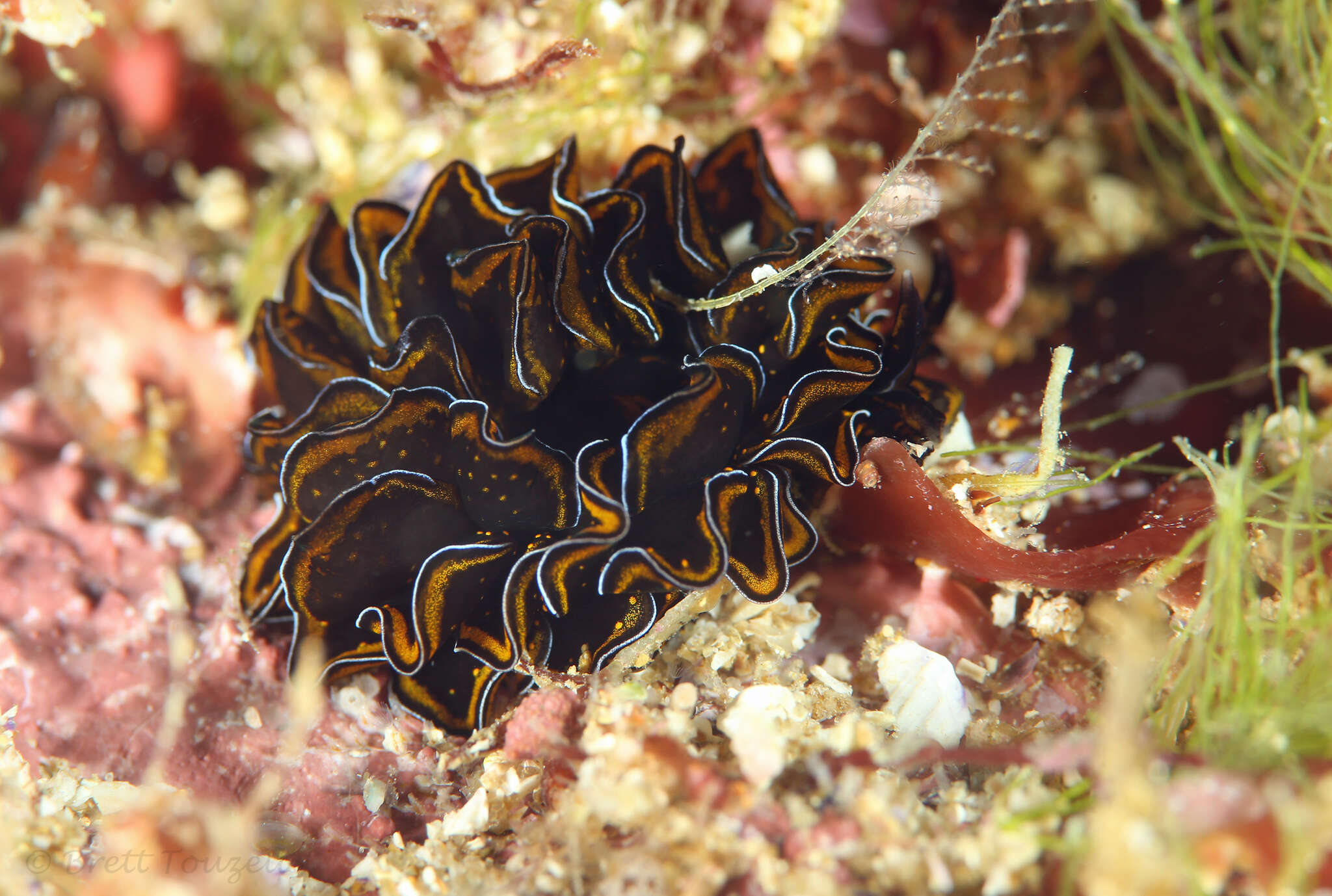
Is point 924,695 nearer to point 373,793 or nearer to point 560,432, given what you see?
point 560,432

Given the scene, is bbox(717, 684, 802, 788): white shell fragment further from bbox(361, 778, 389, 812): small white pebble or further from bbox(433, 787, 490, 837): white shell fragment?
bbox(361, 778, 389, 812): small white pebble

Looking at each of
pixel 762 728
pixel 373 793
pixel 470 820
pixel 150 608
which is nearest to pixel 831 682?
pixel 762 728

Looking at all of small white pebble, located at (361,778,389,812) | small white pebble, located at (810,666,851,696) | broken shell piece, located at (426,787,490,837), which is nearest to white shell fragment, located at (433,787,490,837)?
broken shell piece, located at (426,787,490,837)

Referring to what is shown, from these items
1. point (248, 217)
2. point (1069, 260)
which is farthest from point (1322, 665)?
point (248, 217)

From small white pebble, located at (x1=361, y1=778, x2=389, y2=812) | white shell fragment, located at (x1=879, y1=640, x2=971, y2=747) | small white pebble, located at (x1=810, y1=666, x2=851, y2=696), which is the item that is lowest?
white shell fragment, located at (x1=879, y1=640, x2=971, y2=747)

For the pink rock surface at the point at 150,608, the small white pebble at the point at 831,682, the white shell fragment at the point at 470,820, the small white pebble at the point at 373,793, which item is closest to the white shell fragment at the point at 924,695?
the small white pebble at the point at 831,682
